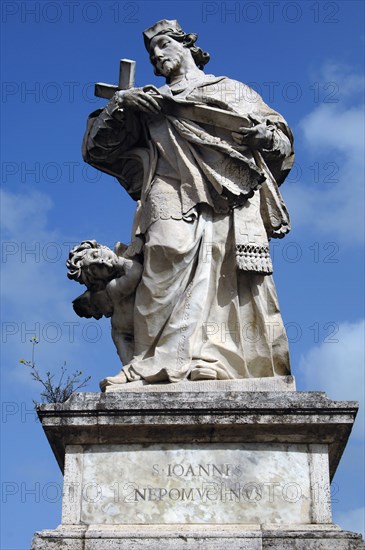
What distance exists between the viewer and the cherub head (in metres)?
10.8

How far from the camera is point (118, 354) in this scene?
35.4 feet

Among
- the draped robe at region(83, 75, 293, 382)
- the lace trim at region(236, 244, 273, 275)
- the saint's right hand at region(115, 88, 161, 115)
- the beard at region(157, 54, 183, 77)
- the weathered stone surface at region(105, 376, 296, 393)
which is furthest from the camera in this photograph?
the beard at region(157, 54, 183, 77)

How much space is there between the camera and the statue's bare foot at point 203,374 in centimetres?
988

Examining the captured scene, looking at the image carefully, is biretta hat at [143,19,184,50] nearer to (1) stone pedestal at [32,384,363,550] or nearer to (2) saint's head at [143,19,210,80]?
(2) saint's head at [143,19,210,80]

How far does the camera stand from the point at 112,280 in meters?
10.8

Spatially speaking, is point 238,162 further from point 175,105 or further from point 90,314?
point 90,314

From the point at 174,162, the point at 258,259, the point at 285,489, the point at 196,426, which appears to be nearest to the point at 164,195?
the point at 174,162

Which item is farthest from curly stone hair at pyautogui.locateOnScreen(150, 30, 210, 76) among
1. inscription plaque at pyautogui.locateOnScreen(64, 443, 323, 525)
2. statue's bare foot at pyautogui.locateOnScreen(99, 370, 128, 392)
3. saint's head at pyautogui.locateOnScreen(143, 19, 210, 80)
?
inscription plaque at pyautogui.locateOnScreen(64, 443, 323, 525)

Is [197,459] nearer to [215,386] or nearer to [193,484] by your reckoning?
[193,484]

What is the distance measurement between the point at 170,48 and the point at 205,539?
5.81m

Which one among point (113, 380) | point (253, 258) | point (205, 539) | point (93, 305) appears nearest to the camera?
point (205, 539)

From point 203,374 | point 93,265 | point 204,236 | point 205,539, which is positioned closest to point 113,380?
point 203,374

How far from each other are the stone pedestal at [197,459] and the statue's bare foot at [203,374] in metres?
0.36

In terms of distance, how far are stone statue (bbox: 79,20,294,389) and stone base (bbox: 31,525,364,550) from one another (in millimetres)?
1639
